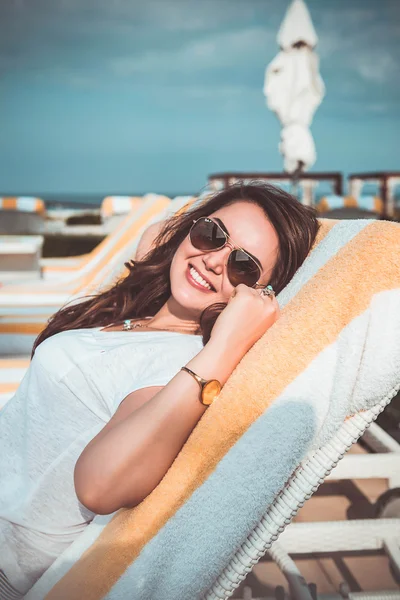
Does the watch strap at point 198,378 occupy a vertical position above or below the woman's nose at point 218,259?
below

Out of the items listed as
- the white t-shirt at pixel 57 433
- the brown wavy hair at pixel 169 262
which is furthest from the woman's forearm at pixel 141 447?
the brown wavy hair at pixel 169 262

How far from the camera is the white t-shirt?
1286 mm

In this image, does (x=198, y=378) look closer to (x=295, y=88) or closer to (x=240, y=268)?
(x=240, y=268)

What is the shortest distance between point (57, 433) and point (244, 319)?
1.69 feet

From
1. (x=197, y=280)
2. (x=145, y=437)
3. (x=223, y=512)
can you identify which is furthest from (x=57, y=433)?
(x=197, y=280)

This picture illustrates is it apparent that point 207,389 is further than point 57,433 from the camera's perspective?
No

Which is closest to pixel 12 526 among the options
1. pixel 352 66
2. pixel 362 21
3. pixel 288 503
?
pixel 288 503

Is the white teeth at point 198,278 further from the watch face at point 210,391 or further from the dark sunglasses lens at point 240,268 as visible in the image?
the watch face at point 210,391

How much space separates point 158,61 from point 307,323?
67.3 metres

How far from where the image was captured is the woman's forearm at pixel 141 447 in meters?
1.07

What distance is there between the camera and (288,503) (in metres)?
1.15

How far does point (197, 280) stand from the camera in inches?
64.2

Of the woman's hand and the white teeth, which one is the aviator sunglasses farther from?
the woman's hand

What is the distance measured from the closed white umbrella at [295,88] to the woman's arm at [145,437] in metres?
7.93
